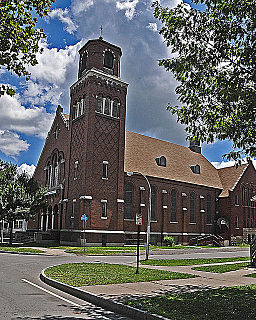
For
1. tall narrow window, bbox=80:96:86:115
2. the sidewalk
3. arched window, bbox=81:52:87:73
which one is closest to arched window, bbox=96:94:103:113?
tall narrow window, bbox=80:96:86:115

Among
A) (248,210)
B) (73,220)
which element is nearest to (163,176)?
(73,220)

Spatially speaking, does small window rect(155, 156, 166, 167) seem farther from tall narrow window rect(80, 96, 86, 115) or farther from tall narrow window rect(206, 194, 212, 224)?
tall narrow window rect(80, 96, 86, 115)

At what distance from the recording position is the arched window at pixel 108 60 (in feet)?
131

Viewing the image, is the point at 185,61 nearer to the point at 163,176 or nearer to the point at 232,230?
the point at 163,176

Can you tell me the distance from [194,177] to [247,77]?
40.6 meters

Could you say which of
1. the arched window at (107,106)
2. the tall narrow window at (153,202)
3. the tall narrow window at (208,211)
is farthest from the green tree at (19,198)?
the tall narrow window at (208,211)

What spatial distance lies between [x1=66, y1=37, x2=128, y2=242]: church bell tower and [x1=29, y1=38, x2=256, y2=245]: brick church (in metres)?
0.10

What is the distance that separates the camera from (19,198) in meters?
34.2

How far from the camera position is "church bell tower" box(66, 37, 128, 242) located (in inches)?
1414

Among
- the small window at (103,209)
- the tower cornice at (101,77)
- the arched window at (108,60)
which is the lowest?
the small window at (103,209)

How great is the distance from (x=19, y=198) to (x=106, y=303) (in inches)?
1077

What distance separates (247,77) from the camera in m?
9.43

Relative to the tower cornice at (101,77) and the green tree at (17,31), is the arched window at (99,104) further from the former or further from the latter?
the green tree at (17,31)

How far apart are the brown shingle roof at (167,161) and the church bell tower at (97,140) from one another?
359 centimetres
